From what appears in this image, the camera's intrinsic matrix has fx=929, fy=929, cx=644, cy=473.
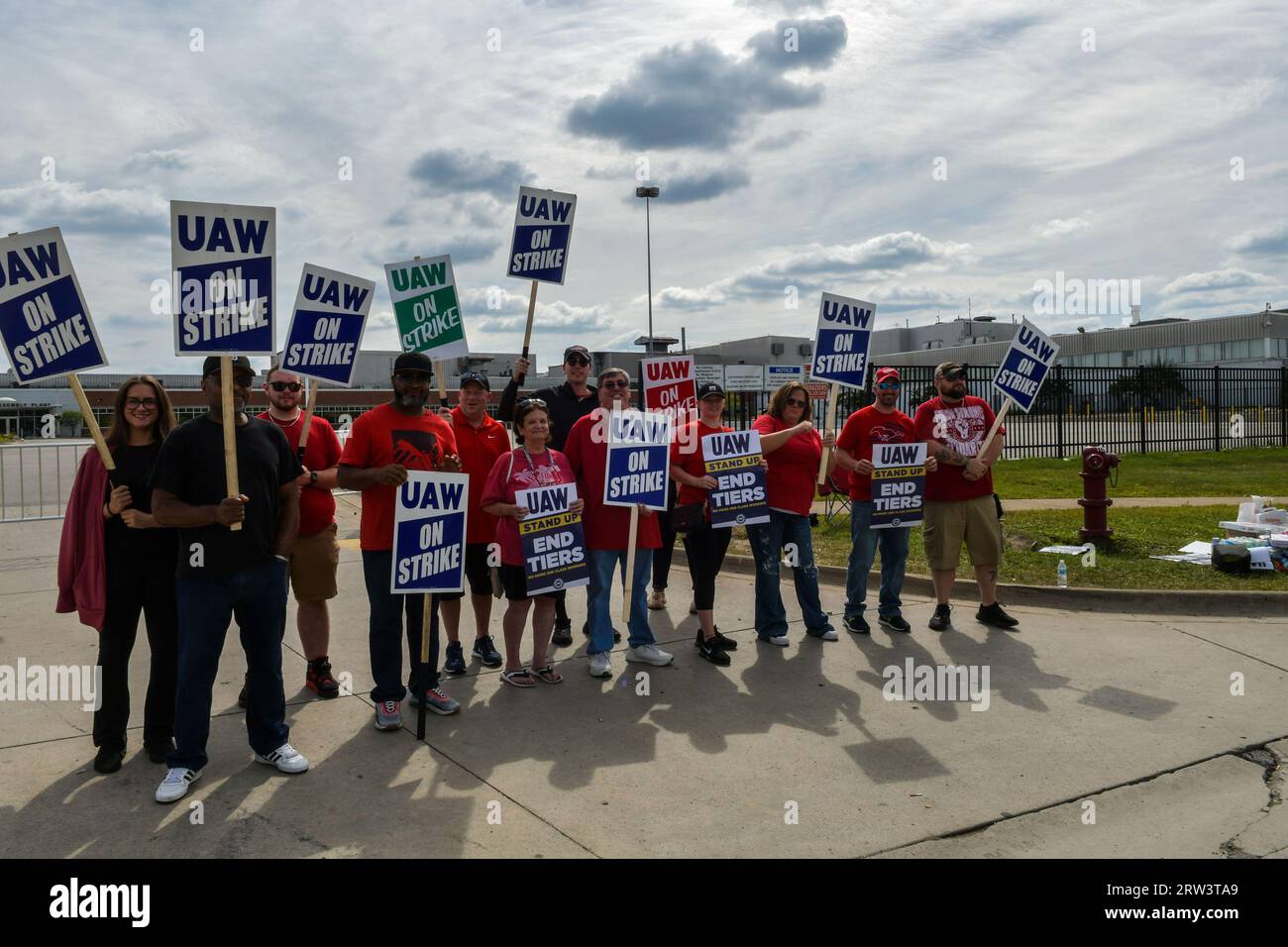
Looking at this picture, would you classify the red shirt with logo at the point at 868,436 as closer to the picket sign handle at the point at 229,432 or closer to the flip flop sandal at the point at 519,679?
the flip flop sandal at the point at 519,679

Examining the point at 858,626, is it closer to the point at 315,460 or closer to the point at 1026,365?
the point at 1026,365

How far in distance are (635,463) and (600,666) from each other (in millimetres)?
1352

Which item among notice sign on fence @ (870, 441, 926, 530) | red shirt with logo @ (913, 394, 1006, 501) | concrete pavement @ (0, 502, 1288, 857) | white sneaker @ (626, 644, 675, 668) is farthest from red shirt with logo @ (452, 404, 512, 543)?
red shirt with logo @ (913, 394, 1006, 501)

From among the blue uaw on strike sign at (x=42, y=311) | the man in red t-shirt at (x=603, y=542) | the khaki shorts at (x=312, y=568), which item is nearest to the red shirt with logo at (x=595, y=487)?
the man in red t-shirt at (x=603, y=542)

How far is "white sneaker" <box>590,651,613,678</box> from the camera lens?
6.04m

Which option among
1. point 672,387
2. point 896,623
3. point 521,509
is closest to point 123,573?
point 521,509

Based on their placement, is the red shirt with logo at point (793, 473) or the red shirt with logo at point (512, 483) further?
the red shirt with logo at point (793, 473)

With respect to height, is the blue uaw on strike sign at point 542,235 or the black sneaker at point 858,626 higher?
the blue uaw on strike sign at point 542,235

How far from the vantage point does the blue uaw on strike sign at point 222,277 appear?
14.9ft

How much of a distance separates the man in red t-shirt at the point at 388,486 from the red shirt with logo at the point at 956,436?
3.94 m

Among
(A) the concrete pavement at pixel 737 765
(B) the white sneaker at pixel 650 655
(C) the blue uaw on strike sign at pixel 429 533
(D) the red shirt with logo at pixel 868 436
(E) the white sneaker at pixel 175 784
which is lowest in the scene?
(A) the concrete pavement at pixel 737 765
